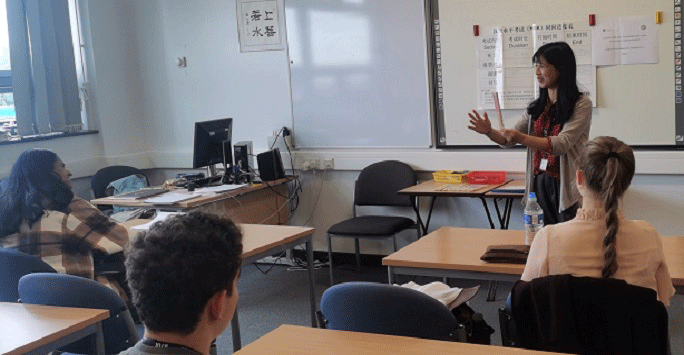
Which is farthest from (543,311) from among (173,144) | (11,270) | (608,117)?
(173,144)

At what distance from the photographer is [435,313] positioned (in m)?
2.42

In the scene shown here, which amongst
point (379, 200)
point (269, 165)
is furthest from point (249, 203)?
point (379, 200)

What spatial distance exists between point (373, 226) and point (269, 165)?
0.95 meters

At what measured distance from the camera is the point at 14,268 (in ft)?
10.5

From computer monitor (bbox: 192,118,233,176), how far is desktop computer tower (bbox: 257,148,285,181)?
0.73ft

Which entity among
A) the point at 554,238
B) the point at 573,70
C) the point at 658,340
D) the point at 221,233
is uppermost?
the point at 573,70

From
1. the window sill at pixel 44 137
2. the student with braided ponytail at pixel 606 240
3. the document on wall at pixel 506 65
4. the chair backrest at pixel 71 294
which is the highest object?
the document on wall at pixel 506 65

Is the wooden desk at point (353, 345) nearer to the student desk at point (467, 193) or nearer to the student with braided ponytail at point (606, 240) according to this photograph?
the student with braided ponytail at point (606, 240)

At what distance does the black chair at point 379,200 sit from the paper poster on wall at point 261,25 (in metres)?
1.27

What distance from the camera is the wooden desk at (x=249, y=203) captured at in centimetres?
511

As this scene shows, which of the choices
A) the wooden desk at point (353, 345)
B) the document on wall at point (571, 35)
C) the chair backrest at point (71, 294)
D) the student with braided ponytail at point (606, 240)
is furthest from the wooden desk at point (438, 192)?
the wooden desk at point (353, 345)

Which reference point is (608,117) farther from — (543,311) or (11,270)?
(11,270)

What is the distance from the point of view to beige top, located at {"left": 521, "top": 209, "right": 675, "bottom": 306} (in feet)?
8.05

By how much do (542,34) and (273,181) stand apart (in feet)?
7.04
